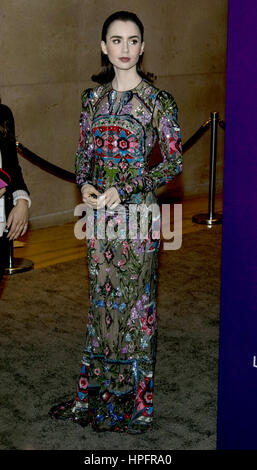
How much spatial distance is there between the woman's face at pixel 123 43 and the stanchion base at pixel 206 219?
505 centimetres

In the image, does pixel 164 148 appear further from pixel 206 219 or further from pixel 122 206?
pixel 206 219

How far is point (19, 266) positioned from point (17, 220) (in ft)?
11.9

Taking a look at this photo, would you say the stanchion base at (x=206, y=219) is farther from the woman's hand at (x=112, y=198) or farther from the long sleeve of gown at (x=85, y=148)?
the woman's hand at (x=112, y=198)

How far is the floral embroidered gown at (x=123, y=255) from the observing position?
3758 mm

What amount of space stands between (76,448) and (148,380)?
50 centimetres

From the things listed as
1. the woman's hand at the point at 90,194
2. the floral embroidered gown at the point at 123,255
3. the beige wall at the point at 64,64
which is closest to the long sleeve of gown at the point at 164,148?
the floral embroidered gown at the point at 123,255

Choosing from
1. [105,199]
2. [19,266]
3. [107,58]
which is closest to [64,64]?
[19,266]

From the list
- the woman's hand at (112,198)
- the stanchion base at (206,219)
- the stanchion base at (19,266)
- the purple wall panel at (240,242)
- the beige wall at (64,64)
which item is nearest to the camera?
the purple wall panel at (240,242)

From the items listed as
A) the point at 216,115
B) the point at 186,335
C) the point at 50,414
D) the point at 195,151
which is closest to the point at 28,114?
the point at 216,115

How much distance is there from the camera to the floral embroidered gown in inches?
148

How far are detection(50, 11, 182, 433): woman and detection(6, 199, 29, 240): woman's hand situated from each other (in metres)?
0.43

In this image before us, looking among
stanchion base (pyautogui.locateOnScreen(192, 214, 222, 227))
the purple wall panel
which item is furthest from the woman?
stanchion base (pyautogui.locateOnScreen(192, 214, 222, 227))

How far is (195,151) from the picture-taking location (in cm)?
1013

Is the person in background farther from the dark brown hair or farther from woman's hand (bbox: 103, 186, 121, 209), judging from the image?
the dark brown hair
